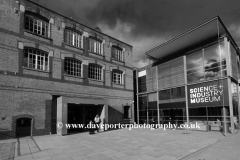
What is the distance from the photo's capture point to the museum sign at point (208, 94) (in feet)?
51.0

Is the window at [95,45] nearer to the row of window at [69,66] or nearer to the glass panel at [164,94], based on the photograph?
the row of window at [69,66]

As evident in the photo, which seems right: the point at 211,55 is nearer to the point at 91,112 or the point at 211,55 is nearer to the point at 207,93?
the point at 207,93

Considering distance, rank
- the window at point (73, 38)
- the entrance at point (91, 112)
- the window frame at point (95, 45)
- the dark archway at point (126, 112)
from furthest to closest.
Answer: the dark archway at point (126, 112), the window frame at point (95, 45), the entrance at point (91, 112), the window at point (73, 38)

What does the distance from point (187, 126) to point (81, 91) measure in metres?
11.9

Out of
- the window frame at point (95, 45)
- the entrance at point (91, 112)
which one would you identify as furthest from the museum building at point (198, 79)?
the entrance at point (91, 112)

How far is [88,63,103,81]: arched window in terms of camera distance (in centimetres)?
1903

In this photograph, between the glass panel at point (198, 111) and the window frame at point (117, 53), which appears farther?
the window frame at point (117, 53)

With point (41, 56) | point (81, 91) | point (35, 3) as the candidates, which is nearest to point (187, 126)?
point (81, 91)

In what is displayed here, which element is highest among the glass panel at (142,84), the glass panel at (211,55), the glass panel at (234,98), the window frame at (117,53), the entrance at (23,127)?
the window frame at (117,53)

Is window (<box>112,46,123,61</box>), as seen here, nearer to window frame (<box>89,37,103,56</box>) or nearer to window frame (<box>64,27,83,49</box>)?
window frame (<box>89,37,103,56</box>)

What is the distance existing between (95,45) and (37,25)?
6.64 meters

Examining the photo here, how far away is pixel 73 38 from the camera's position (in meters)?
17.9

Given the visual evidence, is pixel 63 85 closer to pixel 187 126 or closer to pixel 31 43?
pixel 31 43

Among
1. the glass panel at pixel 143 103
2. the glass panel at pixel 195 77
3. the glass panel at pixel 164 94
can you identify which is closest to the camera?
the glass panel at pixel 195 77
